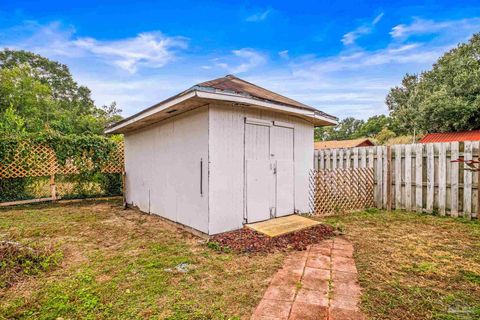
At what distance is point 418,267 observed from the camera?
2994 mm

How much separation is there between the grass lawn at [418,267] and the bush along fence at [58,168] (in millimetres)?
7644

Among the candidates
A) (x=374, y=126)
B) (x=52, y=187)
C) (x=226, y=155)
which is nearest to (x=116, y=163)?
(x=52, y=187)

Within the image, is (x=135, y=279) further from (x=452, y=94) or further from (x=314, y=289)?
(x=452, y=94)

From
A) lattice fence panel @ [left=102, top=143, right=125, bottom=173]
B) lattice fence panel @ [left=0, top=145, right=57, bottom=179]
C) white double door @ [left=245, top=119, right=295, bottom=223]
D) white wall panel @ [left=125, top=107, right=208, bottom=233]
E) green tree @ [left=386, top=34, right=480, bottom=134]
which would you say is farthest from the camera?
green tree @ [left=386, top=34, right=480, bottom=134]

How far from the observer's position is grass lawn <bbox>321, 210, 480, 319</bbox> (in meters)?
2.15

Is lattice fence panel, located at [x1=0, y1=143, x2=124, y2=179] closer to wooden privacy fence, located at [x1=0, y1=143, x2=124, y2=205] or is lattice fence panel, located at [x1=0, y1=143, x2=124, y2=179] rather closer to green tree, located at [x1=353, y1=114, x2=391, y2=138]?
wooden privacy fence, located at [x1=0, y1=143, x2=124, y2=205]

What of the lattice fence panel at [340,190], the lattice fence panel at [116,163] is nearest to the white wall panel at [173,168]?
the lattice fence panel at [116,163]

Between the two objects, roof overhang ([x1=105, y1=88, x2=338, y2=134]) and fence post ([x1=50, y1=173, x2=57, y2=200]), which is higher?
roof overhang ([x1=105, y1=88, x2=338, y2=134])

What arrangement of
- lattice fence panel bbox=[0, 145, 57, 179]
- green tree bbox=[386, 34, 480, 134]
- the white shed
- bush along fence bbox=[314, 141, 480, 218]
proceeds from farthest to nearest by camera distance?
green tree bbox=[386, 34, 480, 134]
lattice fence panel bbox=[0, 145, 57, 179]
bush along fence bbox=[314, 141, 480, 218]
the white shed

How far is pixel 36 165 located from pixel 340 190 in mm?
9864

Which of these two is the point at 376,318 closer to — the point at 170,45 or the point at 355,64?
the point at 170,45

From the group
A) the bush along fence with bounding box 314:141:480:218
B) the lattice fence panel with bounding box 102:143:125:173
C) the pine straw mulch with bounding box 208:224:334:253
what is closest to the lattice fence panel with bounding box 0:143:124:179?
the lattice fence panel with bounding box 102:143:125:173

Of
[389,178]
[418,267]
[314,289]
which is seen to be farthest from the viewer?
[389,178]

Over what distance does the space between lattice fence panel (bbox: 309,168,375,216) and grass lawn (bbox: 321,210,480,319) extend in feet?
3.02
